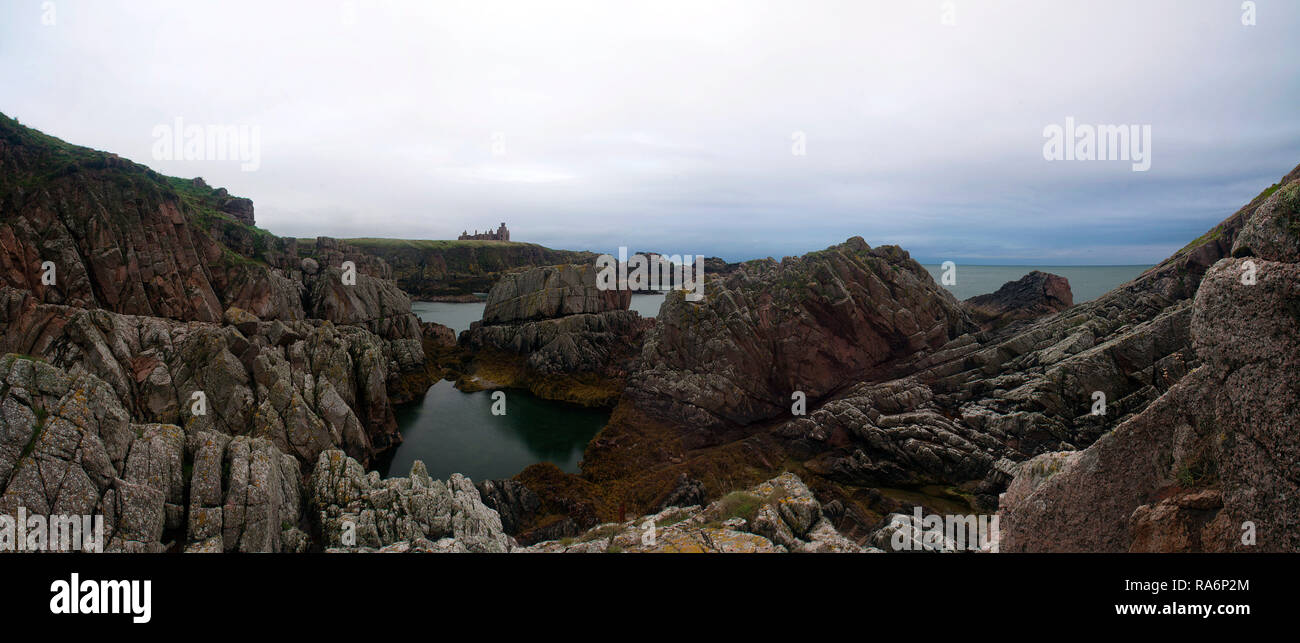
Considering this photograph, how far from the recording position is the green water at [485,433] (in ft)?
107

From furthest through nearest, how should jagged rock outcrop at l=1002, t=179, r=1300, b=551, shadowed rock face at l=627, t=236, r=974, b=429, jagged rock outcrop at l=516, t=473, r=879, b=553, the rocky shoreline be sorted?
shadowed rock face at l=627, t=236, r=974, b=429, jagged rock outcrop at l=516, t=473, r=879, b=553, the rocky shoreline, jagged rock outcrop at l=1002, t=179, r=1300, b=551

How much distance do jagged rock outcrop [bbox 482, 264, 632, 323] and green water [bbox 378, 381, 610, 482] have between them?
42.3 ft

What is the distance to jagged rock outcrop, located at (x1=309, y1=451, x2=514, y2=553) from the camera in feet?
44.0

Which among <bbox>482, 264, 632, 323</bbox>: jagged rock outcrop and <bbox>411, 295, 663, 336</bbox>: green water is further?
<bbox>411, 295, 663, 336</bbox>: green water

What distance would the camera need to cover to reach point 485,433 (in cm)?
3894

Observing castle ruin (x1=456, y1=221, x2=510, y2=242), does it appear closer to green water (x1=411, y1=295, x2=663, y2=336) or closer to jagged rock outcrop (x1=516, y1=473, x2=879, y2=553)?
green water (x1=411, y1=295, x2=663, y2=336)

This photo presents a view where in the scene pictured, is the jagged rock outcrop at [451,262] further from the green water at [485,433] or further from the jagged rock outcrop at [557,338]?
the green water at [485,433]

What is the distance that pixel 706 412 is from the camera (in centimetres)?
3488

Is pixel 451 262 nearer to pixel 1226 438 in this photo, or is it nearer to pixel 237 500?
pixel 237 500

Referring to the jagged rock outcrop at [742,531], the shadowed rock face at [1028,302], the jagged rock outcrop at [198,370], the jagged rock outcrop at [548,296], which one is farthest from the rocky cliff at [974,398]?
the jagged rock outcrop at [548,296]

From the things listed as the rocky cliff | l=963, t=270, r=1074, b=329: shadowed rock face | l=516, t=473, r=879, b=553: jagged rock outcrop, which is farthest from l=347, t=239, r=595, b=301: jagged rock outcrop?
l=516, t=473, r=879, b=553: jagged rock outcrop

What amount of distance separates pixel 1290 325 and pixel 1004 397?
85.1 ft

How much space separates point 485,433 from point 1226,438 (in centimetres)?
4058

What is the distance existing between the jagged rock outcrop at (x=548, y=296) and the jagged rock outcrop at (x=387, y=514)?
42.2m
